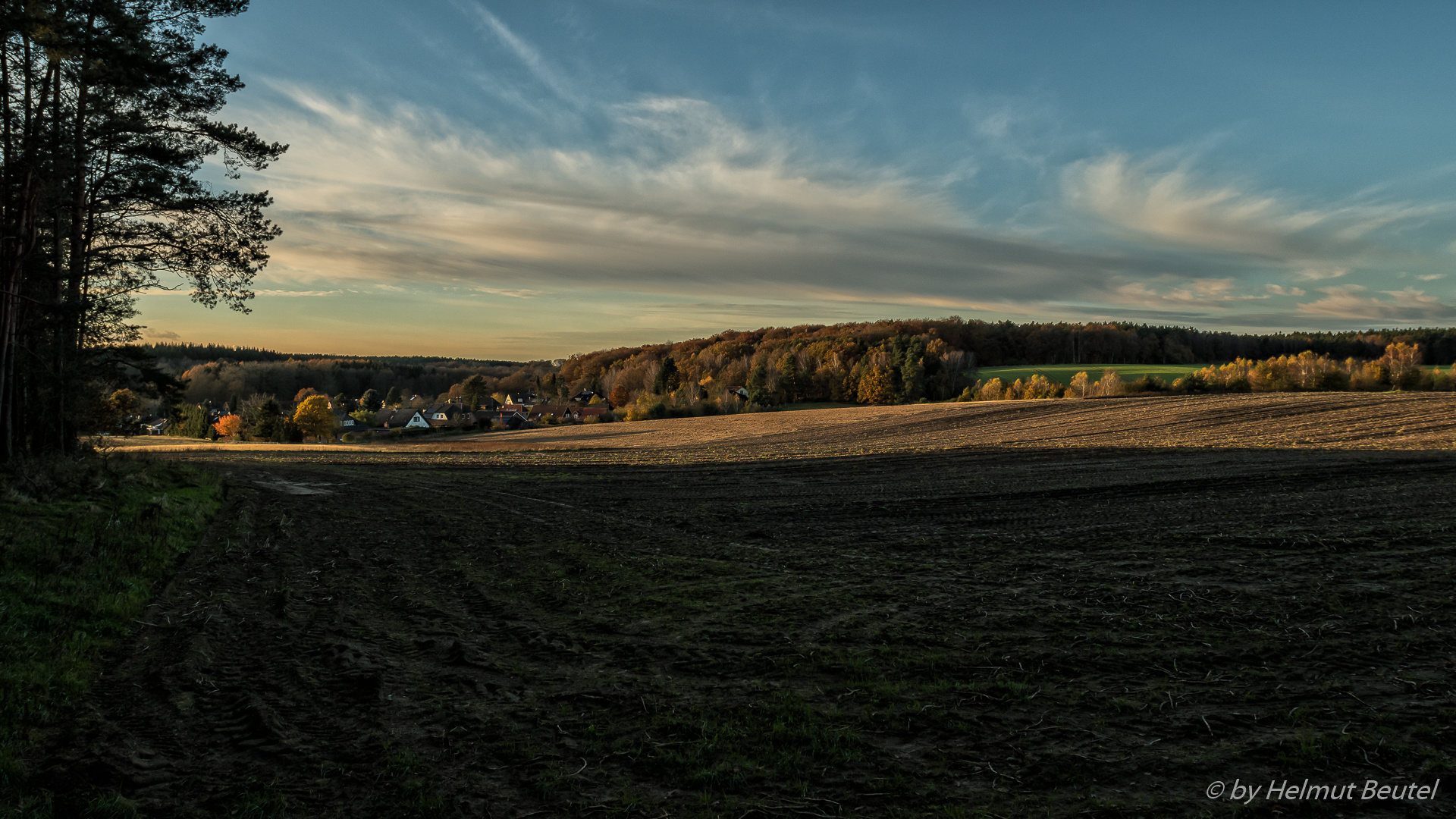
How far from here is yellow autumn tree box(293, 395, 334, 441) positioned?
2594 inches

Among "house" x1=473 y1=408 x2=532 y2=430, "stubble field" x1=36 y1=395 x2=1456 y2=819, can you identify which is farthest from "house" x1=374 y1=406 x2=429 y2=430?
"stubble field" x1=36 y1=395 x2=1456 y2=819

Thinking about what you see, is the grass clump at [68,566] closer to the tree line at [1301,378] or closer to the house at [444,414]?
the house at [444,414]

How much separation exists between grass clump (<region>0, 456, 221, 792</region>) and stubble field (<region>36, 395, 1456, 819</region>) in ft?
1.03

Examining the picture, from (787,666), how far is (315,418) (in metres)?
72.0

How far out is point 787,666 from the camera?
20.9 ft

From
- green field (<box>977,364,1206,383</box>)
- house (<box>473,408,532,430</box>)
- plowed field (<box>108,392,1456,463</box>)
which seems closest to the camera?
plowed field (<box>108,392,1456,463</box>)

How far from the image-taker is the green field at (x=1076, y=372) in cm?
7606

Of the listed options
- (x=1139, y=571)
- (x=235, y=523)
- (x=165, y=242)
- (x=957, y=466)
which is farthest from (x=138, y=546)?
(x=957, y=466)

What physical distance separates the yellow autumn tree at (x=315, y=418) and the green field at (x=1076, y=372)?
71905 millimetres

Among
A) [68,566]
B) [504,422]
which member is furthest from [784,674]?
[504,422]

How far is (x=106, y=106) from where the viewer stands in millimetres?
15273

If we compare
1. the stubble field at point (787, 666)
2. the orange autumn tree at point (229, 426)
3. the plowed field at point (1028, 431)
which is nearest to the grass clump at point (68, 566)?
the stubble field at point (787, 666)

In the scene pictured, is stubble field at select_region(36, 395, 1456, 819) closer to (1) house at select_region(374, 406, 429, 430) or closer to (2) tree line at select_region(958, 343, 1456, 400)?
(2) tree line at select_region(958, 343, 1456, 400)

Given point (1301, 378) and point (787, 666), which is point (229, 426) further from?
point (1301, 378)
